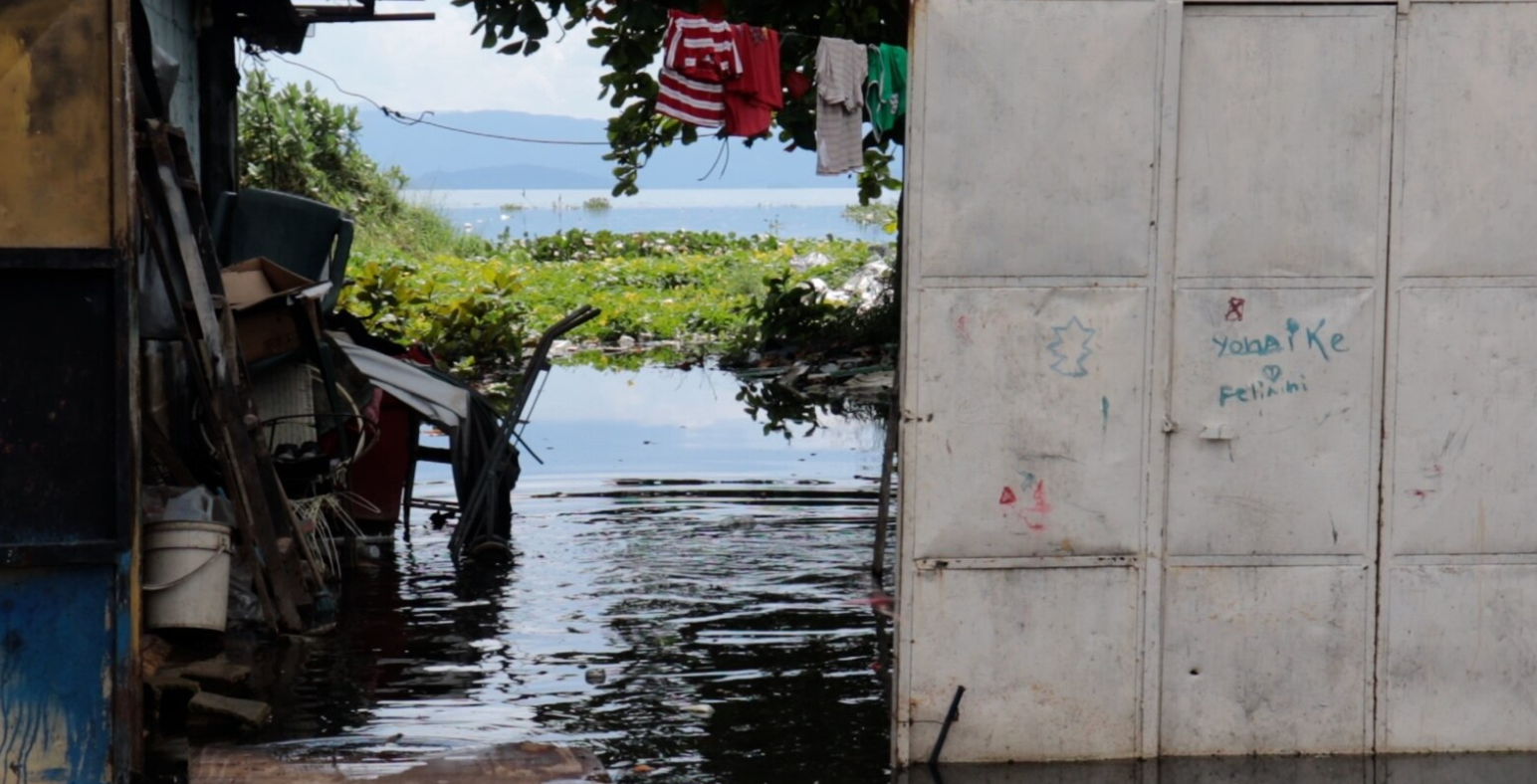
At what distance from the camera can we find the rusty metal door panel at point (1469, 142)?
6191mm

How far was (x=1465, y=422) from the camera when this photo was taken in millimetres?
6395

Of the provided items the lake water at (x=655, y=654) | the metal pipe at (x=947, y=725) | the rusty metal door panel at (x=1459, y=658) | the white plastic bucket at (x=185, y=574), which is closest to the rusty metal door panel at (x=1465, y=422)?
the rusty metal door panel at (x=1459, y=658)

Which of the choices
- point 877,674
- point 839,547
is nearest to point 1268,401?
point 877,674

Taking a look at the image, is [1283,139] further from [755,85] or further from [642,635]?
[755,85]

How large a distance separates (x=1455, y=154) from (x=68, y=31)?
15.4ft

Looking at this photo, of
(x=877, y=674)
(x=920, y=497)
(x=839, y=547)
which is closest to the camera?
(x=920, y=497)

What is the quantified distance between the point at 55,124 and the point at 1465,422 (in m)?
4.93

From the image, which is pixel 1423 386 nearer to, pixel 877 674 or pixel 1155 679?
pixel 1155 679

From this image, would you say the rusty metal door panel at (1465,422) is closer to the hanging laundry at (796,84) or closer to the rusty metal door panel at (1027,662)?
the rusty metal door panel at (1027,662)

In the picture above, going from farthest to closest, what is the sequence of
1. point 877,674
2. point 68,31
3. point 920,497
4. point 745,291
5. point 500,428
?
point 745,291 < point 500,428 < point 877,674 < point 920,497 < point 68,31

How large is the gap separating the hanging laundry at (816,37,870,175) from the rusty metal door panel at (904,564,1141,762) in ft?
14.2

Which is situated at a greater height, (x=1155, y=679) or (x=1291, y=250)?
(x=1291, y=250)

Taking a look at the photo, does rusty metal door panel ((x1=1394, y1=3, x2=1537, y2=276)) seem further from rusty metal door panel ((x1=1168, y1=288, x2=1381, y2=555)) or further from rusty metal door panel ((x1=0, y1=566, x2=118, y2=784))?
rusty metal door panel ((x1=0, y1=566, x2=118, y2=784))

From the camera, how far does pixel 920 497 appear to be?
6199 mm
